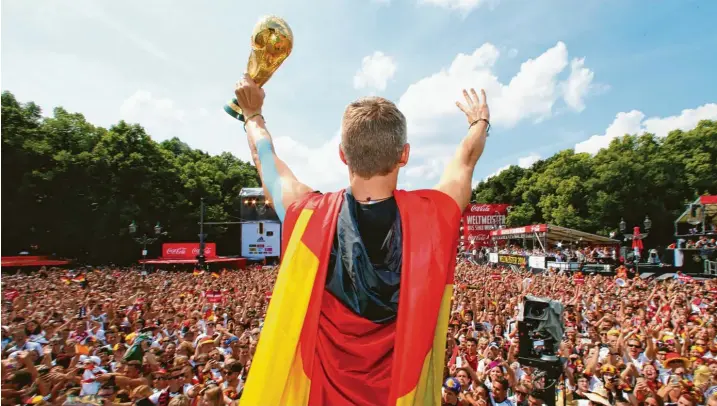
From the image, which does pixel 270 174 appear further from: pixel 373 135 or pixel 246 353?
pixel 246 353

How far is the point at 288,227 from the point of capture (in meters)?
1.77

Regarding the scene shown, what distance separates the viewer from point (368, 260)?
1.69 m

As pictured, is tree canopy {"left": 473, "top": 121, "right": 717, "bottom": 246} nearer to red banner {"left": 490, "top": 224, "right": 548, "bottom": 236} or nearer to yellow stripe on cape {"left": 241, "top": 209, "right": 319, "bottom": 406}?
red banner {"left": 490, "top": 224, "right": 548, "bottom": 236}

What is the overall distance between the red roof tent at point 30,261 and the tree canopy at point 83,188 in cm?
242

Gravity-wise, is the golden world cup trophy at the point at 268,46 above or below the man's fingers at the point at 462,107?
above

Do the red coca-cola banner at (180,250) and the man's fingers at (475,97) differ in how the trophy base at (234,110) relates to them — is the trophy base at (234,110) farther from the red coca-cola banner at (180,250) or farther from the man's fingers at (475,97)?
the red coca-cola banner at (180,250)

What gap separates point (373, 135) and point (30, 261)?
41.2m

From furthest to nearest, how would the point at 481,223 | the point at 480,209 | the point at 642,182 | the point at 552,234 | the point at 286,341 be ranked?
1. the point at 480,209
2. the point at 481,223
3. the point at 642,182
4. the point at 552,234
5. the point at 286,341

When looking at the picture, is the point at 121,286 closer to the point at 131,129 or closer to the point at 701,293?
the point at 701,293

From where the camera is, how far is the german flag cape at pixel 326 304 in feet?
5.09

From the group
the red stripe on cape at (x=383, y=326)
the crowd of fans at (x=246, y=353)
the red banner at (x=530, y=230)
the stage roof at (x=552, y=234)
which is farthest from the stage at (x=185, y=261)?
the red stripe on cape at (x=383, y=326)

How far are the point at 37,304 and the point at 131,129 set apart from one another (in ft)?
118

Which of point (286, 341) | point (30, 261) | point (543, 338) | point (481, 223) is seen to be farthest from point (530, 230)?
point (30, 261)

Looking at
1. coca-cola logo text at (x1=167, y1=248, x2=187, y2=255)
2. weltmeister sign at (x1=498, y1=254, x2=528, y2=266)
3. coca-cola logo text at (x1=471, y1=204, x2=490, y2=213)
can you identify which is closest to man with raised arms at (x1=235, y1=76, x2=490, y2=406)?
weltmeister sign at (x1=498, y1=254, x2=528, y2=266)
